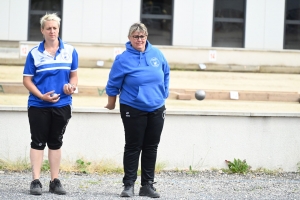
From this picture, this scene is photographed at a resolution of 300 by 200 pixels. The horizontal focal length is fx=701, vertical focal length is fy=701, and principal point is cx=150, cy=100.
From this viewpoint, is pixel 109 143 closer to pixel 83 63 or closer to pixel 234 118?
pixel 234 118

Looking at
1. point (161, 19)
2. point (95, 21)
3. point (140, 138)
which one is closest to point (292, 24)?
point (161, 19)

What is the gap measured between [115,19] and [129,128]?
16.0 meters

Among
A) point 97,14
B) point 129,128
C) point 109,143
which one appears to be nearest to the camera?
point 129,128

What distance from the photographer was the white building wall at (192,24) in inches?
872

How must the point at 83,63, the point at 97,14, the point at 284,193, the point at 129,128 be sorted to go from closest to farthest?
the point at 129,128 → the point at 284,193 → the point at 83,63 → the point at 97,14

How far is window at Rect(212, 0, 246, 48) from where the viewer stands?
2270 cm

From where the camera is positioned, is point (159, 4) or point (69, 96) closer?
point (69, 96)

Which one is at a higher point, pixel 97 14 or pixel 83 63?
pixel 97 14

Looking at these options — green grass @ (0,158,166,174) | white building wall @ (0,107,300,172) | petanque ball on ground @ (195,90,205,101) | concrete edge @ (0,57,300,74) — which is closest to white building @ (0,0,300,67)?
concrete edge @ (0,57,300,74)

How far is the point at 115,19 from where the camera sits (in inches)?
858

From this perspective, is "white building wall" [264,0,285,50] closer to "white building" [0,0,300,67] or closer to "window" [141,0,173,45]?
"white building" [0,0,300,67]

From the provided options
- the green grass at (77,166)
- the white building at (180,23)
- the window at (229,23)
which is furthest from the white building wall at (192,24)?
the green grass at (77,166)

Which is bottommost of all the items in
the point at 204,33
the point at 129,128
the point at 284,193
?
the point at 284,193

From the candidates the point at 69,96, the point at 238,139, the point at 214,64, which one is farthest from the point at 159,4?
the point at 69,96
